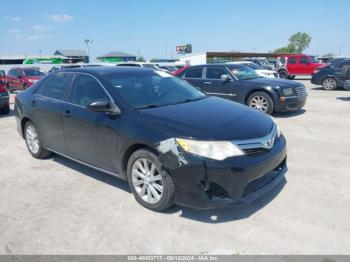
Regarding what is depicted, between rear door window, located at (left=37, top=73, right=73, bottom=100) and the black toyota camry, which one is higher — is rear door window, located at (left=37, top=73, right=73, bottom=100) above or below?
above

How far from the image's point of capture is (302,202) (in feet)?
12.4

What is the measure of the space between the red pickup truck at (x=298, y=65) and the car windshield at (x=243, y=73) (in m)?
15.0

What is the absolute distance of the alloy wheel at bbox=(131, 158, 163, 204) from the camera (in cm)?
358

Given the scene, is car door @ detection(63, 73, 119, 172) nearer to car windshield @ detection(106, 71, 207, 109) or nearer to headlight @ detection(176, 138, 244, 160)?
car windshield @ detection(106, 71, 207, 109)

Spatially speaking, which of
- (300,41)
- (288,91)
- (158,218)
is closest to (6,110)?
(288,91)

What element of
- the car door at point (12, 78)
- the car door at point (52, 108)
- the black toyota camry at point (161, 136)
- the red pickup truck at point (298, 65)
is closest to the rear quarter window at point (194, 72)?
the black toyota camry at point (161, 136)

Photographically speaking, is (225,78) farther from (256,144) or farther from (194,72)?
(256,144)

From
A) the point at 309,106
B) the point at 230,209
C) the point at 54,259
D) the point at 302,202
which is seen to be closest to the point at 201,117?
the point at 230,209

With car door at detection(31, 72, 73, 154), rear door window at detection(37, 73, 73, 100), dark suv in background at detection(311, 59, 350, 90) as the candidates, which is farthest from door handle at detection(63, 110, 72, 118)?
dark suv in background at detection(311, 59, 350, 90)

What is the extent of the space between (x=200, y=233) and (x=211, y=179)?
1.87ft

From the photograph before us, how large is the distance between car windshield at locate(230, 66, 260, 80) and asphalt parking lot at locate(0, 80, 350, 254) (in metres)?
4.94

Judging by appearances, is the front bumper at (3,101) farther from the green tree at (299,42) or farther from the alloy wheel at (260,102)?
the green tree at (299,42)

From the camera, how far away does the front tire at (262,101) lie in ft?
29.4

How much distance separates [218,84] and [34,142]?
583cm
